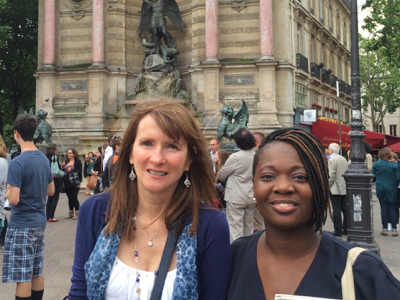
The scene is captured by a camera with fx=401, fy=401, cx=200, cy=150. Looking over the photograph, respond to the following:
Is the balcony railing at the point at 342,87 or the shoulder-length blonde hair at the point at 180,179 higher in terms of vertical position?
the balcony railing at the point at 342,87

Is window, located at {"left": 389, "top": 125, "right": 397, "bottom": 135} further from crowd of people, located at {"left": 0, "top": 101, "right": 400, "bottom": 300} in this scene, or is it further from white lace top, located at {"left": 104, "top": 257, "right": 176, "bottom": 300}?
white lace top, located at {"left": 104, "top": 257, "right": 176, "bottom": 300}

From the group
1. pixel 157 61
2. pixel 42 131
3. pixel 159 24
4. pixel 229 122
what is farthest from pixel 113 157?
pixel 159 24

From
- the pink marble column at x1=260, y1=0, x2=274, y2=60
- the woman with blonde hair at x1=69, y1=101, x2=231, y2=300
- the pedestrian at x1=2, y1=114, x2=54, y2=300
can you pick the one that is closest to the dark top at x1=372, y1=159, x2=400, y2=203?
the pedestrian at x1=2, y1=114, x2=54, y2=300

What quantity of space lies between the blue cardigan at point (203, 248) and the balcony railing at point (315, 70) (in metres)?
26.8

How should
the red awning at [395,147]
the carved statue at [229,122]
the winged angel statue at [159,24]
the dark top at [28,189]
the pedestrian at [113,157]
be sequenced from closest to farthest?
the dark top at [28,189] < the pedestrian at [113,157] < the carved statue at [229,122] < the winged angel statue at [159,24] < the red awning at [395,147]

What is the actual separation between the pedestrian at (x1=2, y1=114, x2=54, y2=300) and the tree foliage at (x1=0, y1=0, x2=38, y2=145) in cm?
2242

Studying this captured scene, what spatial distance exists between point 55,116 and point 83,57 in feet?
11.2

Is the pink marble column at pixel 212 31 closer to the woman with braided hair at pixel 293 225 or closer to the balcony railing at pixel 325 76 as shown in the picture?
the balcony railing at pixel 325 76

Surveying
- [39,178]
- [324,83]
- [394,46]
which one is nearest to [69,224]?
[39,178]

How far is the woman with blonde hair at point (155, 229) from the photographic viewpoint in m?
1.95

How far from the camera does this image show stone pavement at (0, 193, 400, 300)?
16.5 ft

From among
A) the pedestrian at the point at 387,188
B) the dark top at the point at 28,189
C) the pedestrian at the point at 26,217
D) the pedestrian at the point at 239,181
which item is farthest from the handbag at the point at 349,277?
the pedestrian at the point at 387,188

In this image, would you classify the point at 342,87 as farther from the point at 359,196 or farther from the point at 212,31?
the point at 359,196

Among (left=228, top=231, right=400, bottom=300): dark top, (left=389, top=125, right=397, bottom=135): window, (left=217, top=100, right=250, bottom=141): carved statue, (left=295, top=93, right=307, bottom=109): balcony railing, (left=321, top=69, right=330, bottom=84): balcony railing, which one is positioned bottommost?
(left=228, top=231, right=400, bottom=300): dark top
